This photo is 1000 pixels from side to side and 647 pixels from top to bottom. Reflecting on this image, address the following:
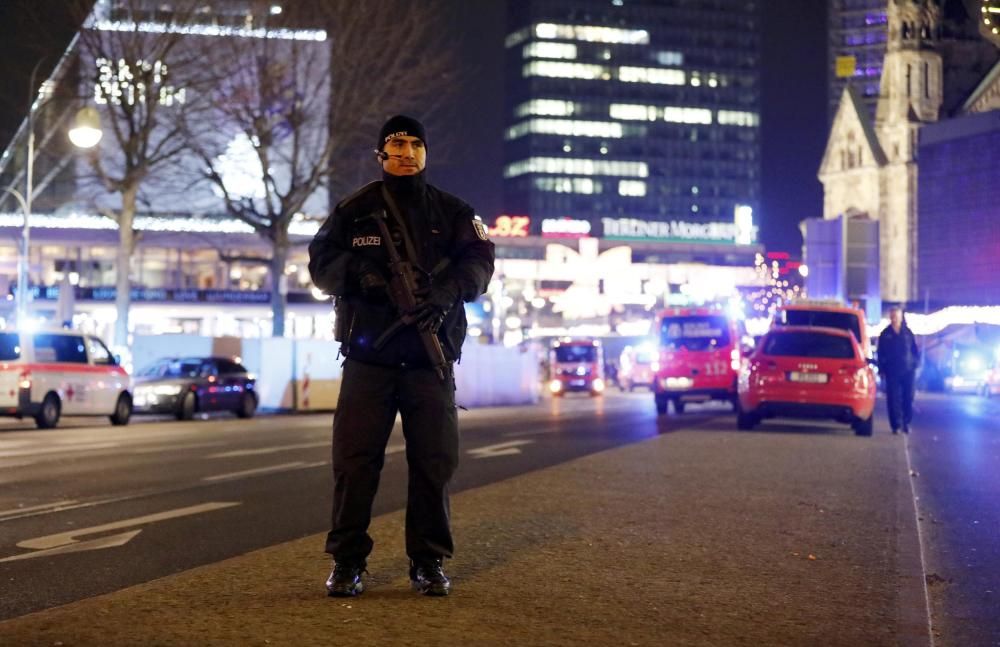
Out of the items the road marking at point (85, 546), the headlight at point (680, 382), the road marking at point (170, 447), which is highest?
the headlight at point (680, 382)

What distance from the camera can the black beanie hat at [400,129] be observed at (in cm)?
638

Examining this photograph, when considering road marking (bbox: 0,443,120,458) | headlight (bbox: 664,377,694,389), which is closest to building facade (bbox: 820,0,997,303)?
headlight (bbox: 664,377,694,389)

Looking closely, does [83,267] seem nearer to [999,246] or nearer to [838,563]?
[999,246]

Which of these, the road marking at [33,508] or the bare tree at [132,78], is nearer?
the road marking at [33,508]

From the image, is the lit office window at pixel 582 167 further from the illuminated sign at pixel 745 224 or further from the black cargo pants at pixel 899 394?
the black cargo pants at pixel 899 394

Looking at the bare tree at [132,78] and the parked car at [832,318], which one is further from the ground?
the bare tree at [132,78]

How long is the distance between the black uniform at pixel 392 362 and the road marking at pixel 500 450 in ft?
36.9

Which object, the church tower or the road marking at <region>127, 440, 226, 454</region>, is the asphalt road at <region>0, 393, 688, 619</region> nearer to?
the road marking at <region>127, 440, 226, 454</region>

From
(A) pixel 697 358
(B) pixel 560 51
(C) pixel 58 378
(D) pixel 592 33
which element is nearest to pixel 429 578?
(C) pixel 58 378

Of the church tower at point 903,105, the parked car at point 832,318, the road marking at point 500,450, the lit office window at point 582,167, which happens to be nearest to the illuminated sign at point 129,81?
the parked car at point 832,318

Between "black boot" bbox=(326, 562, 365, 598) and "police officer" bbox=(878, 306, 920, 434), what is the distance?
61.6 feet

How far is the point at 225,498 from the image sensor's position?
12.3 meters

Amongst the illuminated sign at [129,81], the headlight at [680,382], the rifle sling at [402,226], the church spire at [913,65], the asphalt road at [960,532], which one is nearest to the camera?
the rifle sling at [402,226]

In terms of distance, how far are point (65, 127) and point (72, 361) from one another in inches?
1396
